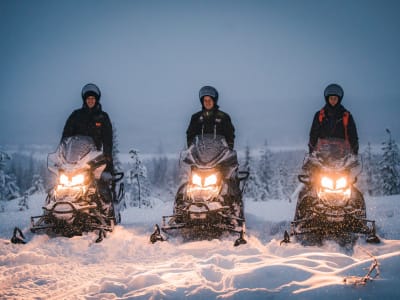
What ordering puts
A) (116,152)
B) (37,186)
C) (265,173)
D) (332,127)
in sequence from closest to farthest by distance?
(332,127) < (116,152) < (265,173) < (37,186)

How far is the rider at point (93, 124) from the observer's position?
8.21 meters

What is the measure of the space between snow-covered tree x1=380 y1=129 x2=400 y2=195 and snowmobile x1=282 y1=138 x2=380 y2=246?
33.6m

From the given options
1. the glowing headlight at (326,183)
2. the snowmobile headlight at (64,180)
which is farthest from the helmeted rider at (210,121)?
the snowmobile headlight at (64,180)

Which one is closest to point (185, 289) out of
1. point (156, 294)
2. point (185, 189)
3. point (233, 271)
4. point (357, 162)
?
point (156, 294)

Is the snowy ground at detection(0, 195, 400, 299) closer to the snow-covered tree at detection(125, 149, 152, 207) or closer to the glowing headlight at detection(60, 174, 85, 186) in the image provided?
the glowing headlight at detection(60, 174, 85, 186)

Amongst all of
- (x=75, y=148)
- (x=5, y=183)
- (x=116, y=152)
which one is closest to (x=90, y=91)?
(x=75, y=148)

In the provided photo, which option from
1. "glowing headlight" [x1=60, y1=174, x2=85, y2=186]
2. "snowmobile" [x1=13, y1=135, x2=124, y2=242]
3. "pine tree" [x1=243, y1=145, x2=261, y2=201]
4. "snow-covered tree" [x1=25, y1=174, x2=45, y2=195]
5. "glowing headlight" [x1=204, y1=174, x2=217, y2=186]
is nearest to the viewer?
"snowmobile" [x1=13, y1=135, x2=124, y2=242]

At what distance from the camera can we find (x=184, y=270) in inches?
182

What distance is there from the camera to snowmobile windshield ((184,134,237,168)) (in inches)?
281

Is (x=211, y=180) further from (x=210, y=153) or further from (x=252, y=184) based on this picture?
(x=252, y=184)

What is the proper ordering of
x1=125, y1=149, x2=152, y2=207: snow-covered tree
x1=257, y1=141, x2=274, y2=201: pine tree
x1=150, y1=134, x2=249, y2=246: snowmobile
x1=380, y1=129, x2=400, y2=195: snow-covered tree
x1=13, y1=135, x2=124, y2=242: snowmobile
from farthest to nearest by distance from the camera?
x1=257, y1=141, x2=274, y2=201: pine tree → x1=380, y1=129, x2=400, y2=195: snow-covered tree → x1=125, y1=149, x2=152, y2=207: snow-covered tree → x1=150, y1=134, x2=249, y2=246: snowmobile → x1=13, y1=135, x2=124, y2=242: snowmobile

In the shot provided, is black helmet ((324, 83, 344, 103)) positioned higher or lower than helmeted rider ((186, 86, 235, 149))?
higher

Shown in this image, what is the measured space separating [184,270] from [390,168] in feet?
122

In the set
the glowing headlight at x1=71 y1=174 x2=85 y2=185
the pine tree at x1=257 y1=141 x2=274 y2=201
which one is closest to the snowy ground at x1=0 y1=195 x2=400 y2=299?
the glowing headlight at x1=71 y1=174 x2=85 y2=185
